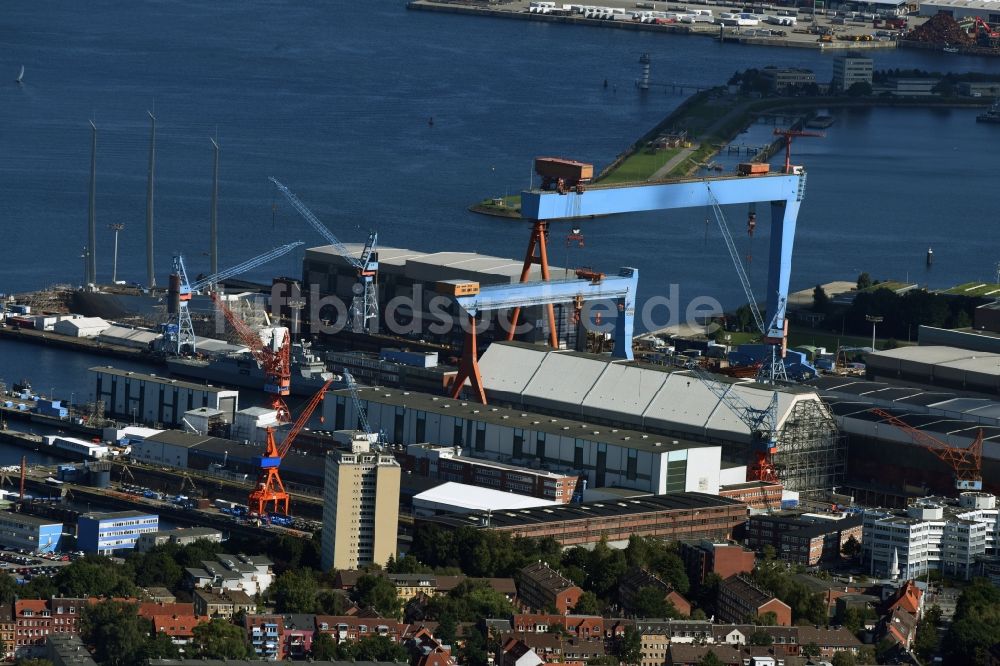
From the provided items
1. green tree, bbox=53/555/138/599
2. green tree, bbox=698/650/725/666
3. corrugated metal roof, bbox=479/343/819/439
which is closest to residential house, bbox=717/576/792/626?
green tree, bbox=698/650/725/666

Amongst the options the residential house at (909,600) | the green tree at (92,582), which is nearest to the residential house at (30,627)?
the green tree at (92,582)

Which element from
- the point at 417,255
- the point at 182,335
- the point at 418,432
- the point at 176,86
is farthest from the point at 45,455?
the point at 176,86

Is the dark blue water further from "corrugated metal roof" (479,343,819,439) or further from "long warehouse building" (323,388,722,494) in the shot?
"corrugated metal roof" (479,343,819,439)

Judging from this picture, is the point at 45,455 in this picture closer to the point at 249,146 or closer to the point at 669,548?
the point at 669,548

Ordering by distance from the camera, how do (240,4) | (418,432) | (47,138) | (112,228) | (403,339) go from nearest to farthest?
(418,432)
(403,339)
(112,228)
(47,138)
(240,4)

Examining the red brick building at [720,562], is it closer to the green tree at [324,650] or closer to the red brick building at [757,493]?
the red brick building at [757,493]

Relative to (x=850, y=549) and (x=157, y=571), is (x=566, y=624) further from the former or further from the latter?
(x=850, y=549)
